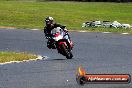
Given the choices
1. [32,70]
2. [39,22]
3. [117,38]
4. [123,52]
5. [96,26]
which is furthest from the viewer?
[39,22]

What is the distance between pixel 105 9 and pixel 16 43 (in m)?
35.4

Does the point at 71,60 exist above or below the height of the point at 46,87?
below

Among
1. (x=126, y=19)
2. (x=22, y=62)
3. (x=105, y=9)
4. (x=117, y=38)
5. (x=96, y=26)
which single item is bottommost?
Result: (x=105, y=9)

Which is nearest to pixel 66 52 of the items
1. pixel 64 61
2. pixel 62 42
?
pixel 62 42

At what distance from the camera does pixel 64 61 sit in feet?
64.1

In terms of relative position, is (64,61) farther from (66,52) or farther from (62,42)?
(62,42)

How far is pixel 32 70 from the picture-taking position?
53.2 ft

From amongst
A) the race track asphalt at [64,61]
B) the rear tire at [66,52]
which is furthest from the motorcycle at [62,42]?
the race track asphalt at [64,61]

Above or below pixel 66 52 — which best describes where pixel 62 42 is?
above

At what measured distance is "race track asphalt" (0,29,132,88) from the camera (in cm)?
1348

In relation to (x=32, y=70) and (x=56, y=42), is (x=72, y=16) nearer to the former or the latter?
A: (x=56, y=42)

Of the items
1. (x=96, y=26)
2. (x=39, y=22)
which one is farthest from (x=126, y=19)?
(x=96, y=26)

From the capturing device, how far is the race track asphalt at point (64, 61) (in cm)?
1348

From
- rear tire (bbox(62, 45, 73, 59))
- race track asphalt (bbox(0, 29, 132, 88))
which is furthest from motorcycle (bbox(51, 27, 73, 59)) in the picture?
race track asphalt (bbox(0, 29, 132, 88))
